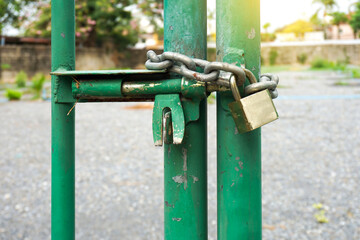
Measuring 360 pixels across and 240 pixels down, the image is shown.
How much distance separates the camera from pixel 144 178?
2.81 m

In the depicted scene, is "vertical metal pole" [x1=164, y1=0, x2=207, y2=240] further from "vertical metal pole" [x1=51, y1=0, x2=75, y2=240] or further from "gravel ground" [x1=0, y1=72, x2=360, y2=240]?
"gravel ground" [x1=0, y1=72, x2=360, y2=240]

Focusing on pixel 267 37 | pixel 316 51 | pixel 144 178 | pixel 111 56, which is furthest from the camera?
pixel 267 37

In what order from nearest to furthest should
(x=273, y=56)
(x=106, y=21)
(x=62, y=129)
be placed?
1. (x=62, y=129)
2. (x=106, y=21)
3. (x=273, y=56)

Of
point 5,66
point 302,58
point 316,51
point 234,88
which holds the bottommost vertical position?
point 234,88

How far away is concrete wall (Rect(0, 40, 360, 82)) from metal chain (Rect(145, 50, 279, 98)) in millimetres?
12043

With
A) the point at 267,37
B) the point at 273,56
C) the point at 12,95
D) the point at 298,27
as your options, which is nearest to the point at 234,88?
the point at 12,95

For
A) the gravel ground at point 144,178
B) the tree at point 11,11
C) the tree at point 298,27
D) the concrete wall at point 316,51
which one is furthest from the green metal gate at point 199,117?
the tree at point 298,27

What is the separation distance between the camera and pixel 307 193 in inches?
97.1

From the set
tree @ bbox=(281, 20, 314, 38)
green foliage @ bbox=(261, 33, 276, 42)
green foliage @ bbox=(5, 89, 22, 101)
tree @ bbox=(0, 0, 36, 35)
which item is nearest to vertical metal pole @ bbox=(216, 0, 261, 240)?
green foliage @ bbox=(5, 89, 22, 101)

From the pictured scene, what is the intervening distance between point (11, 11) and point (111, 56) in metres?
3.85

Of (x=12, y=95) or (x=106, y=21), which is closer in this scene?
(x=12, y=95)

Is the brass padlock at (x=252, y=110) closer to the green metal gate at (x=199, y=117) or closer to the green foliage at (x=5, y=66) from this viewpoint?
the green metal gate at (x=199, y=117)

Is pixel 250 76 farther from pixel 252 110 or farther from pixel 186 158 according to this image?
pixel 186 158

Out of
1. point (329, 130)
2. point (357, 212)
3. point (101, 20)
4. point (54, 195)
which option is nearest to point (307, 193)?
point (357, 212)
